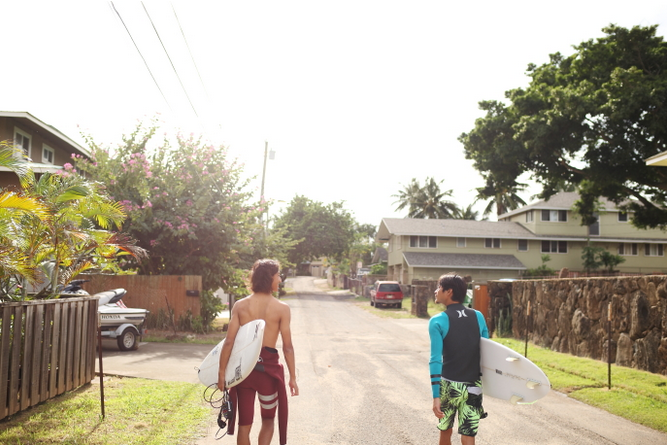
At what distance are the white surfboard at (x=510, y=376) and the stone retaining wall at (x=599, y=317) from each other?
21.8 ft

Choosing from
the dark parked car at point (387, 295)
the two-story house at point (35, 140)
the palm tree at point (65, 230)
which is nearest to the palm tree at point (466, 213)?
the dark parked car at point (387, 295)

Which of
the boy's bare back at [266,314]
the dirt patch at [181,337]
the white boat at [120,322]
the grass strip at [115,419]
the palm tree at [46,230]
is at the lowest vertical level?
the dirt patch at [181,337]

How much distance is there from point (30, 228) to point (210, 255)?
10571 mm

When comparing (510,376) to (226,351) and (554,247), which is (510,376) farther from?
(554,247)

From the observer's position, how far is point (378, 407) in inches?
301

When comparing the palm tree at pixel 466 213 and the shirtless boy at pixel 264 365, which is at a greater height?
the palm tree at pixel 466 213

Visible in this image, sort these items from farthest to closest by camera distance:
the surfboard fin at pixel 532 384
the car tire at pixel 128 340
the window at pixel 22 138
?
the window at pixel 22 138, the car tire at pixel 128 340, the surfboard fin at pixel 532 384

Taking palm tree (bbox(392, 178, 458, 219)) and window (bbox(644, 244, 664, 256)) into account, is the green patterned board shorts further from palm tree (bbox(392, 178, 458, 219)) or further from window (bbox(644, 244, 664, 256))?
palm tree (bbox(392, 178, 458, 219))

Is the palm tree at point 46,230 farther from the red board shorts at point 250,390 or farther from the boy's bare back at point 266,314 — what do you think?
the red board shorts at point 250,390

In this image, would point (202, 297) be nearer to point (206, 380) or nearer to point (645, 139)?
point (206, 380)

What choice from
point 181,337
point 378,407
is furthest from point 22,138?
point 378,407

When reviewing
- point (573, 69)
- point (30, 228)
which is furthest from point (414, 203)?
point (30, 228)

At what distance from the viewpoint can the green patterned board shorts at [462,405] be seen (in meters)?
4.58

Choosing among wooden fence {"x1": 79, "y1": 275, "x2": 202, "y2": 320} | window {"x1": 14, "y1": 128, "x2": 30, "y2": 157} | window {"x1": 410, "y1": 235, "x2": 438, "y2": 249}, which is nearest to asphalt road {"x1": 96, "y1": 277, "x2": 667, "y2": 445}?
wooden fence {"x1": 79, "y1": 275, "x2": 202, "y2": 320}
